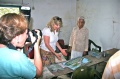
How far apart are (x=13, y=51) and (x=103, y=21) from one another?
4029mm

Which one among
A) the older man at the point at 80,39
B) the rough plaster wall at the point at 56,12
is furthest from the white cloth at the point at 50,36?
the rough plaster wall at the point at 56,12

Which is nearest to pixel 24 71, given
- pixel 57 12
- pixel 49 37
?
pixel 49 37

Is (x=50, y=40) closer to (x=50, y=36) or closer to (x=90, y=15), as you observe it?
(x=50, y=36)

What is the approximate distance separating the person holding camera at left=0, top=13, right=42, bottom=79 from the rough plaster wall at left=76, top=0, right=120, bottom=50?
3728 millimetres

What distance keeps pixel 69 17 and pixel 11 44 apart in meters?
4.80

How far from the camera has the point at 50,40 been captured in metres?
3.13

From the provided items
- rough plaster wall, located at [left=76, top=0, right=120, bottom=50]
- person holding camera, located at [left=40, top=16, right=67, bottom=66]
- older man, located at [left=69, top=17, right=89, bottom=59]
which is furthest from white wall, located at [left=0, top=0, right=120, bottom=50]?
person holding camera, located at [left=40, top=16, right=67, bottom=66]

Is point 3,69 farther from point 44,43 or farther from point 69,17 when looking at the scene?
point 69,17

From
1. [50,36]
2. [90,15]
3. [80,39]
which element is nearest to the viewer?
[50,36]

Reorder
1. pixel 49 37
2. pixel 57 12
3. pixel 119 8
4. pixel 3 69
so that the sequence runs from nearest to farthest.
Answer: pixel 3 69
pixel 49 37
pixel 119 8
pixel 57 12

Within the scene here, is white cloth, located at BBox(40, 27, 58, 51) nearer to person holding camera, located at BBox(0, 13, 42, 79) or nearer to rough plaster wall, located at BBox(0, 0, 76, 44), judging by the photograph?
person holding camera, located at BBox(0, 13, 42, 79)

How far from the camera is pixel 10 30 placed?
123 centimetres

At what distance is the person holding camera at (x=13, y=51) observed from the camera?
121 centimetres

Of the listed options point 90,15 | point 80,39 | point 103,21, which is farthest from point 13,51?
point 90,15
